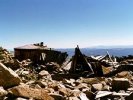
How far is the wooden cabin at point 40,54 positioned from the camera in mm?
32256

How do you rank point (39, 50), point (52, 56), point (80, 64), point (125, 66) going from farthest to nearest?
1. point (39, 50)
2. point (52, 56)
3. point (80, 64)
4. point (125, 66)

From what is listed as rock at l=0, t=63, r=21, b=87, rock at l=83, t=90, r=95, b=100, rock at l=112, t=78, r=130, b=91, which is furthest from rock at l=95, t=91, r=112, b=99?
rock at l=0, t=63, r=21, b=87

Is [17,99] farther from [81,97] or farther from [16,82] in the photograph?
[81,97]

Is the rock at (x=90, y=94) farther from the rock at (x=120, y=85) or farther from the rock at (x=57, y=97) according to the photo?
the rock at (x=120, y=85)

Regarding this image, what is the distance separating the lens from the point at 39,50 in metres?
35.8

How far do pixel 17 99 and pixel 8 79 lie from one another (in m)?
1.44

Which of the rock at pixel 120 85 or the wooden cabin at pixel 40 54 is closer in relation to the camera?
the rock at pixel 120 85

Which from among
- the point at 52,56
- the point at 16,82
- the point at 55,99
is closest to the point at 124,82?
the point at 55,99

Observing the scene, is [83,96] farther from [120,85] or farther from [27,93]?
[120,85]

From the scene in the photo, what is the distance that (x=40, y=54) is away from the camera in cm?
3412

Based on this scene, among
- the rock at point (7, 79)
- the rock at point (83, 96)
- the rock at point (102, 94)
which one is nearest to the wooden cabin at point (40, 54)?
the rock at point (102, 94)

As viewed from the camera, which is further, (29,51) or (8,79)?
(29,51)

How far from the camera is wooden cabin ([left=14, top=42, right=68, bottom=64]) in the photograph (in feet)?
106

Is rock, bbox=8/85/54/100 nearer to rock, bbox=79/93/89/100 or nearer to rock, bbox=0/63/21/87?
rock, bbox=0/63/21/87
